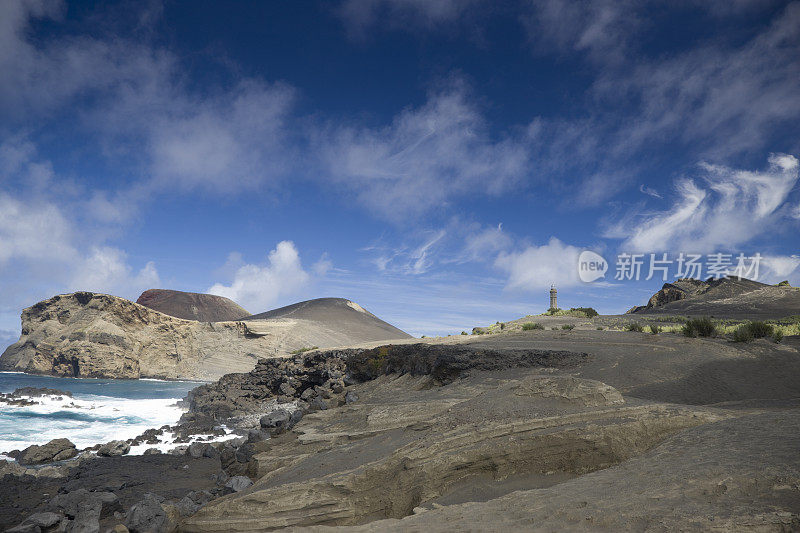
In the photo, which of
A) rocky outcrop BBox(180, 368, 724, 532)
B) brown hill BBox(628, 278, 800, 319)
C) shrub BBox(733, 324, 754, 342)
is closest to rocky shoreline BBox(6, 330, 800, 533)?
rocky outcrop BBox(180, 368, 724, 532)

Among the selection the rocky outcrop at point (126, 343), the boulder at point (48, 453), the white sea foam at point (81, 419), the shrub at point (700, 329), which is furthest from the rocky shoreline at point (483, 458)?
the rocky outcrop at point (126, 343)

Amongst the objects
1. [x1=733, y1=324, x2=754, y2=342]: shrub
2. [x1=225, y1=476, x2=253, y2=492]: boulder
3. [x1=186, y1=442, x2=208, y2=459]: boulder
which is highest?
[x1=733, y1=324, x2=754, y2=342]: shrub

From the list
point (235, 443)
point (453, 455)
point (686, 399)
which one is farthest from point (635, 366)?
point (235, 443)

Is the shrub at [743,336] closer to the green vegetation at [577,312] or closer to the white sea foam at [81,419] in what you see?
the white sea foam at [81,419]

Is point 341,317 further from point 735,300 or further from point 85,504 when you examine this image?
point 85,504

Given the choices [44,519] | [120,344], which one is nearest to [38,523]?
[44,519]

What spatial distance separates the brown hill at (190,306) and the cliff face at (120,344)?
4813 cm

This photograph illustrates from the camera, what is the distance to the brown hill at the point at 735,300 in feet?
124

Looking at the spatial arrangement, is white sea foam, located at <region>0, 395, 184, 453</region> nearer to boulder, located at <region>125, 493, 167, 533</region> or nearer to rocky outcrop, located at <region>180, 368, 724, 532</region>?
boulder, located at <region>125, 493, 167, 533</region>

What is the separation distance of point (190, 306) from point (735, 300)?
12156cm

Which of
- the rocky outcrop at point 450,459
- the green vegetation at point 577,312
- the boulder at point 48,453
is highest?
the green vegetation at point 577,312

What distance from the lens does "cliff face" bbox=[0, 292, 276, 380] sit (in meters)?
56.5

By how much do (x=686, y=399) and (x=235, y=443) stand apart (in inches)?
625

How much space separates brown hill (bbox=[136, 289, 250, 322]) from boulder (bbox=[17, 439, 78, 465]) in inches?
3966
